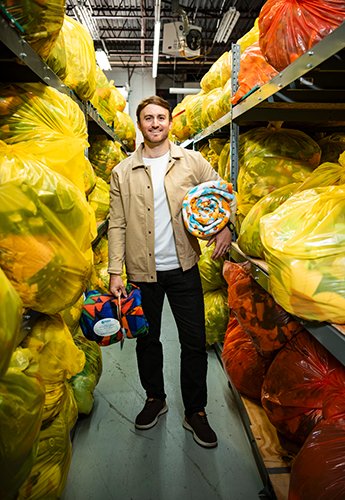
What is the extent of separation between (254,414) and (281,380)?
657 millimetres

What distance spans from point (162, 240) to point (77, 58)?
1.10 m

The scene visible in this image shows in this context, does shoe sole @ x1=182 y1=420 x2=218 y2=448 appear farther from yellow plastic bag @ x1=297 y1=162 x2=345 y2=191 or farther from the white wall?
the white wall

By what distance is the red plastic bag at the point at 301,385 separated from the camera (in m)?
1.38

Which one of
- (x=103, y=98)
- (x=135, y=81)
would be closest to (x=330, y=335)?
(x=103, y=98)

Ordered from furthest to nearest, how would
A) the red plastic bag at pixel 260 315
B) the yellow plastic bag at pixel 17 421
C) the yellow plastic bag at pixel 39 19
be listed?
the red plastic bag at pixel 260 315, the yellow plastic bag at pixel 39 19, the yellow plastic bag at pixel 17 421

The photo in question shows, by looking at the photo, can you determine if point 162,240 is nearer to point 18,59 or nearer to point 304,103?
point 304,103

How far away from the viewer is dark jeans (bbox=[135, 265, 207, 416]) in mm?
2277

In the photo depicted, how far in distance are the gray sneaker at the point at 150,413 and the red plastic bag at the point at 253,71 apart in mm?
1966

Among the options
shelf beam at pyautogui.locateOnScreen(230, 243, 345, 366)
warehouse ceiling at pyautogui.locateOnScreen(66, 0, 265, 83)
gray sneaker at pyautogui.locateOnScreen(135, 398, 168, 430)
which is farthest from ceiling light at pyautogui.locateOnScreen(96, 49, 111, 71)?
shelf beam at pyautogui.locateOnScreen(230, 243, 345, 366)

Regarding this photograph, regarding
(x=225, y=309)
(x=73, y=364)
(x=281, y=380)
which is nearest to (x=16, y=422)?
(x=73, y=364)

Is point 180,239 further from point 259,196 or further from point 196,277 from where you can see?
point 259,196

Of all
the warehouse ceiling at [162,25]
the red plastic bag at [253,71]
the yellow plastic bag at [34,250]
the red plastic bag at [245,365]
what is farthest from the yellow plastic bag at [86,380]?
the warehouse ceiling at [162,25]

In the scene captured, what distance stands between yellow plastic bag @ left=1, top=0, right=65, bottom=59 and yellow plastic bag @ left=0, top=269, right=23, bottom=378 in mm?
845

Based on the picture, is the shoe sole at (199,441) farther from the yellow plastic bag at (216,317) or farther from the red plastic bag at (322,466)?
the red plastic bag at (322,466)
